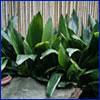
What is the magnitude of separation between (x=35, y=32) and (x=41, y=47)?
121 millimetres

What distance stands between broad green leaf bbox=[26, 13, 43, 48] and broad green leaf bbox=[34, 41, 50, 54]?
8 centimetres

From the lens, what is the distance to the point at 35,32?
1361 mm

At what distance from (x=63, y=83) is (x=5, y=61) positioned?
0.40 m

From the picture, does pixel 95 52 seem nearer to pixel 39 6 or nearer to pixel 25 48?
pixel 25 48

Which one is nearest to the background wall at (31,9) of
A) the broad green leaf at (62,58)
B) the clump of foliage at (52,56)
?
the clump of foliage at (52,56)

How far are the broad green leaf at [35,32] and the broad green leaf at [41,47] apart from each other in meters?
0.08

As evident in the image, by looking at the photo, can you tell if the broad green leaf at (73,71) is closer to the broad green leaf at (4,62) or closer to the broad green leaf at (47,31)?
the broad green leaf at (47,31)

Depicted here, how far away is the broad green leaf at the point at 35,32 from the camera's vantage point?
4.34ft

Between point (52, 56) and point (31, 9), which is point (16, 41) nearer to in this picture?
point (52, 56)

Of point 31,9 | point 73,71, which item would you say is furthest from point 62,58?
point 31,9

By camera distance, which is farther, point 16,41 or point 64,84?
point 16,41

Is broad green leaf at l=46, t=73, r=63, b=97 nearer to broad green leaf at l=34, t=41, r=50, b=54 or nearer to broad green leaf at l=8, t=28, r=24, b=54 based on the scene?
broad green leaf at l=34, t=41, r=50, b=54

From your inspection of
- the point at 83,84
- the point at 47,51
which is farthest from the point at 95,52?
the point at 47,51

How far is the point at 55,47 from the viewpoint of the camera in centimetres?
134
